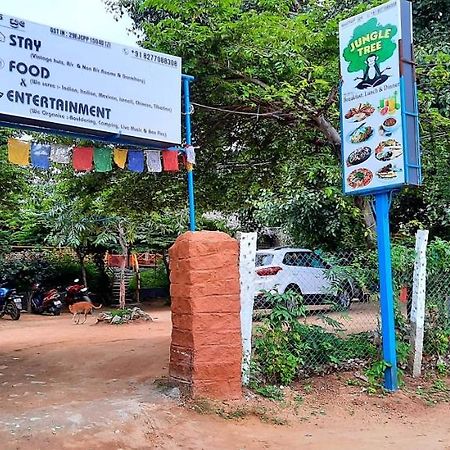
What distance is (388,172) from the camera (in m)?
5.86

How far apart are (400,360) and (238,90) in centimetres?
396

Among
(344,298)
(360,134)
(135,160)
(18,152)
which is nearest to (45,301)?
(135,160)

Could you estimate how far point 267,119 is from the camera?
8422mm

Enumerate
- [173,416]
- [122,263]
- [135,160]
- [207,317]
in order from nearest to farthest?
1. [173,416]
2. [207,317]
3. [135,160]
4. [122,263]

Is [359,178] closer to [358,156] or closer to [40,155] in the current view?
[358,156]

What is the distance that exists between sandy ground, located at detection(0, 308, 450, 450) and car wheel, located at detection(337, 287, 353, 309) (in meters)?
0.79

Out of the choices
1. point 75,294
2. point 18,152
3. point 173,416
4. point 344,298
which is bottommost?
point 173,416

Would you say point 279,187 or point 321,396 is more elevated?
point 279,187

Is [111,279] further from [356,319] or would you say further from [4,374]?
[356,319]

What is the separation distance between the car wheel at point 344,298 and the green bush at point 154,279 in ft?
45.4

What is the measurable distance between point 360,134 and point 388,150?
1.34 ft

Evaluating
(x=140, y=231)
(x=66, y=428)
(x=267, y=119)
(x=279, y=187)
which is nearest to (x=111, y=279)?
(x=140, y=231)

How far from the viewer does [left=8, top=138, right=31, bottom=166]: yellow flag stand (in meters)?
5.45

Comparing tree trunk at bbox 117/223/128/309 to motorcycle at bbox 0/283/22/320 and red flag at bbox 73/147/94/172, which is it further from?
red flag at bbox 73/147/94/172
